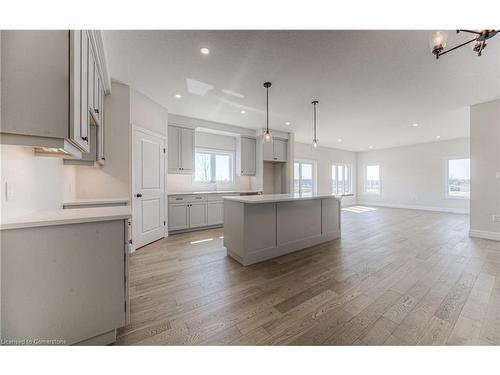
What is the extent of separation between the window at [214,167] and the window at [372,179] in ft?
24.3

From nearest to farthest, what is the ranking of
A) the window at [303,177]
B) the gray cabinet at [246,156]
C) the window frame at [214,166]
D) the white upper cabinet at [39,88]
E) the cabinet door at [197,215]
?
the white upper cabinet at [39,88] < the cabinet door at [197,215] < the window frame at [214,166] < the gray cabinet at [246,156] < the window at [303,177]

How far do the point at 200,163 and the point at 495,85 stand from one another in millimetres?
5860

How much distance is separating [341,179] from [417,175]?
2822mm

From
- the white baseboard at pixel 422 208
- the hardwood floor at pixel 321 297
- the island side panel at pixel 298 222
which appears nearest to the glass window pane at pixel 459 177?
the white baseboard at pixel 422 208

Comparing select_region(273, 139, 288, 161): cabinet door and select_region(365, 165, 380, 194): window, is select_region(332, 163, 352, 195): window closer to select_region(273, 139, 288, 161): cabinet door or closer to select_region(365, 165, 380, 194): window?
select_region(365, 165, 380, 194): window

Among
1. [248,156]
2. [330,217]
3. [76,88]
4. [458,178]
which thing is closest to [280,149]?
[248,156]

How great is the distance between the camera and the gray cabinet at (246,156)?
17.8 feet

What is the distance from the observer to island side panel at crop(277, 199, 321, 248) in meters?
2.98

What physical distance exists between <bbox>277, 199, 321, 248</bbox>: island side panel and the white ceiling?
6.36 feet

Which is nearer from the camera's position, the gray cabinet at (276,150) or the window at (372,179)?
the gray cabinet at (276,150)

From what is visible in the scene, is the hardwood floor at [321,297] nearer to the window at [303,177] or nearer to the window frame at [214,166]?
the window frame at [214,166]

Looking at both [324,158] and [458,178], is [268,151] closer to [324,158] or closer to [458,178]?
[324,158]

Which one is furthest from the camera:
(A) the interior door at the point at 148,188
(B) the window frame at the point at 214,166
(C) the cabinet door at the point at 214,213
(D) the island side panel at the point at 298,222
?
(B) the window frame at the point at 214,166
